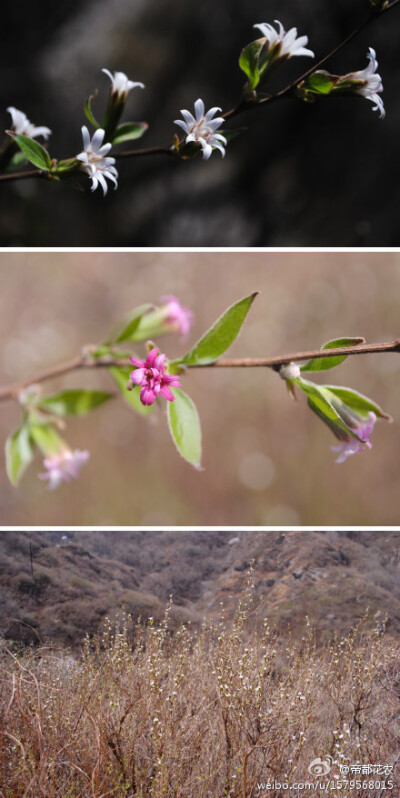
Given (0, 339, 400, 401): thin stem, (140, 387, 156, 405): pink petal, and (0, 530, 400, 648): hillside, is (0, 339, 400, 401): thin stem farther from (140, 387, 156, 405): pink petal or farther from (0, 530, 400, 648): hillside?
(0, 530, 400, 648): hillside

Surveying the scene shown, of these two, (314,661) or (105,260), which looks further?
(314,661)

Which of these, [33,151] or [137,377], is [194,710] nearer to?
[137,377]

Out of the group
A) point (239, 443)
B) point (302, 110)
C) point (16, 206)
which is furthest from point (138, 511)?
point (302, 110)

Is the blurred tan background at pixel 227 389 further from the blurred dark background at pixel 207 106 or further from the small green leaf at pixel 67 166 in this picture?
the small green leaf at pixel 67 166

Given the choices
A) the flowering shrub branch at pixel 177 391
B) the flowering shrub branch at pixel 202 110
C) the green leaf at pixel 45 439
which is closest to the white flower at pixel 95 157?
the flowering shrub branch at pixel 202 110

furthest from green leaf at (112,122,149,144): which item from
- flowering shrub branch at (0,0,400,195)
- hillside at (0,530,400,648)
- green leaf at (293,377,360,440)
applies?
hillside at (0,530,400,648)

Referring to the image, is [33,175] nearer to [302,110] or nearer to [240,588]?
[302,110]

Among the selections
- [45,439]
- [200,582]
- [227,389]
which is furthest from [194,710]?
[45,439]
